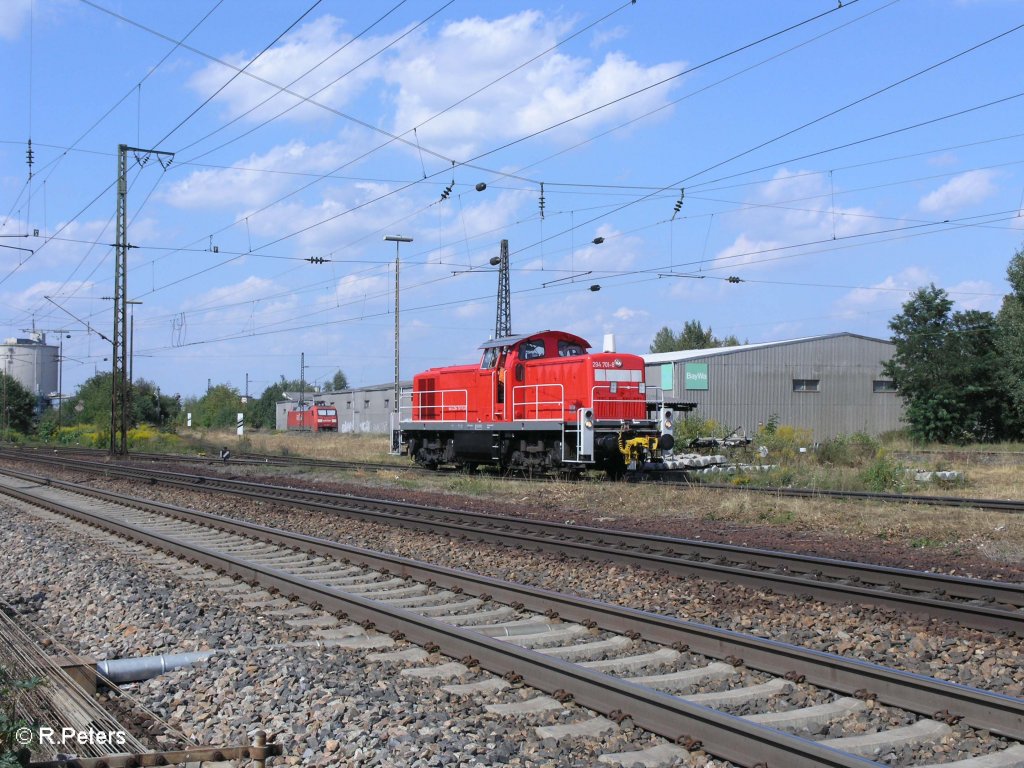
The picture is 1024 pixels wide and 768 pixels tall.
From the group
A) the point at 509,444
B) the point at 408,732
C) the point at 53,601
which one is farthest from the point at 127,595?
the point at 509,444

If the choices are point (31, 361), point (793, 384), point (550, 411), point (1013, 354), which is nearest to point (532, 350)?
point (550, 411)

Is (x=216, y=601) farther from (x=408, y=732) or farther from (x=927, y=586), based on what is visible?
(x=927, y=586)

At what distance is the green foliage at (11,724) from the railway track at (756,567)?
6274 mm

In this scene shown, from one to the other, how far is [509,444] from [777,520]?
9161mm

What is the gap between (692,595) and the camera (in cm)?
852

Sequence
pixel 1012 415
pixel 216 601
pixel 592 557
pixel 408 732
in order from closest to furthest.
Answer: pixel 408 732 < pixel 216 601 < pixel 592 557 < pixel 1012 415

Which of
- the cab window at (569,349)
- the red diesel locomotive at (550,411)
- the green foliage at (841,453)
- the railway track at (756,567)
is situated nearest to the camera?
the railway track at (756,567)

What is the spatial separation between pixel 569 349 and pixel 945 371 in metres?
25.7

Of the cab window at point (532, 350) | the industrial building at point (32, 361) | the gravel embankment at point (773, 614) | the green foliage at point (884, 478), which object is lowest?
the gravel embankment at point (773, 614)

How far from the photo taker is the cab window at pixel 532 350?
21.9 m

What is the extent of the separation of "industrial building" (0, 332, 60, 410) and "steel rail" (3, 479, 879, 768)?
95328mm

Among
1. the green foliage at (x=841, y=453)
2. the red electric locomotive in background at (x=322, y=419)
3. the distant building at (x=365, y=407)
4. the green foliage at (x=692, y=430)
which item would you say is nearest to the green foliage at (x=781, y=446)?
the green foliage at (x=841, y=453)

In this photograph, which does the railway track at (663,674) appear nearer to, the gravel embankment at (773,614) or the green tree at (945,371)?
the gravel embankment at (773,614)

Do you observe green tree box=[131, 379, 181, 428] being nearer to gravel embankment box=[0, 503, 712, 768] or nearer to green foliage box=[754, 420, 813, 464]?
green foliage box=[754, 420, 813, 464]
